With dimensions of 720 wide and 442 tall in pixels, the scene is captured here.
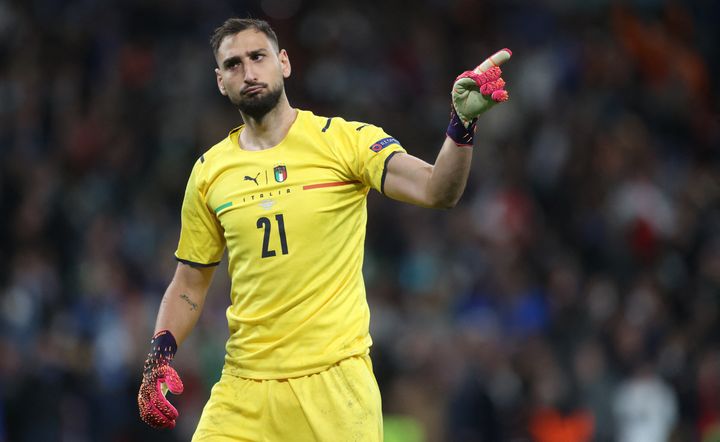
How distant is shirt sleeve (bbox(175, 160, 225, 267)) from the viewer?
5.73 meters

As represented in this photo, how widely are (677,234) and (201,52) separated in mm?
6034

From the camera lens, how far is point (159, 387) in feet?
18.4

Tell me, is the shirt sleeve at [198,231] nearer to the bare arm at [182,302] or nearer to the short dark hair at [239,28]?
the bare arm at [182,302]

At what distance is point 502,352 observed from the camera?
10742 millimetres

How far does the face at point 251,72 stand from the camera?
554 cm

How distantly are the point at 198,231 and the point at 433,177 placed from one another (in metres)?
1.31

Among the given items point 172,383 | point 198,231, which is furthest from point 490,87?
point 172,383

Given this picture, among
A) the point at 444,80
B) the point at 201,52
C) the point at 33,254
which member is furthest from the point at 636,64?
the point at 33,254

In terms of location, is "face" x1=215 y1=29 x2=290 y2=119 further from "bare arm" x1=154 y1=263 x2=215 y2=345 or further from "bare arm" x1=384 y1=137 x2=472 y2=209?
"bare arm" x1=154 y1=263 x2=215 y2=345

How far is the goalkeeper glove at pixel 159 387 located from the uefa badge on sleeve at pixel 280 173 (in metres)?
0.93

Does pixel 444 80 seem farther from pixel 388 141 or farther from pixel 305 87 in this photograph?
pixel 388 141

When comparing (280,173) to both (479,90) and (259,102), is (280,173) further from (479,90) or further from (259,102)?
(479,90)

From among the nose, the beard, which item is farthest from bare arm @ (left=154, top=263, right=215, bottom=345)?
the nose

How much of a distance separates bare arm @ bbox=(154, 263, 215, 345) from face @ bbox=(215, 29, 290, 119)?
81cm
